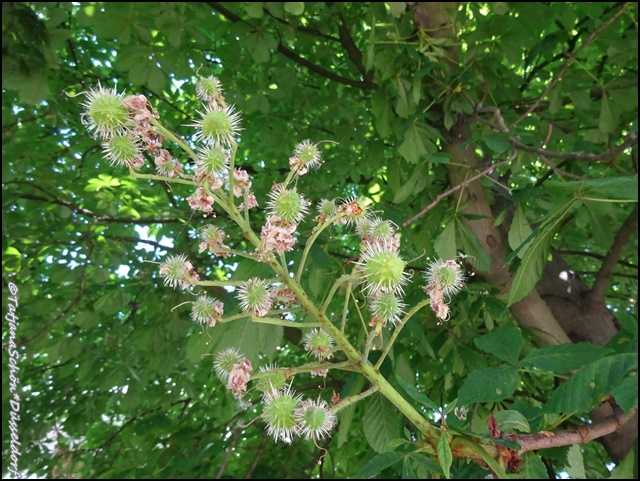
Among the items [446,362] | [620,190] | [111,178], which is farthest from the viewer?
[111,178]

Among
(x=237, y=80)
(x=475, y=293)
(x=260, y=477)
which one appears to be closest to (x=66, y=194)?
(x=237, y=80)

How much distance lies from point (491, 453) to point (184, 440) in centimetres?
229

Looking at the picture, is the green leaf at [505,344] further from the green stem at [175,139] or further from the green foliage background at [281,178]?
the green stem at [175,139]

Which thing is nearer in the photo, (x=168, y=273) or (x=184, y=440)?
(x=168, y=273)

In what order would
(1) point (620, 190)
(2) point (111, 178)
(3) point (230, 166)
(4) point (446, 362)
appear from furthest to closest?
1. (2) point (111, 178)
2. (4) point (446, 362)
3. (1) point (620, 190)
4. (3) point (230, 166)

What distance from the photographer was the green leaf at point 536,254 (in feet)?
3.66

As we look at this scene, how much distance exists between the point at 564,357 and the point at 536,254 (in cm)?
24

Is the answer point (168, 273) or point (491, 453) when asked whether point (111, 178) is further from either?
point (491, 453)

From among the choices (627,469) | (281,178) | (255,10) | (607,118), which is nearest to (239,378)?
(627,469)

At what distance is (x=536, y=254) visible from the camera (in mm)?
1205

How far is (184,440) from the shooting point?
9.27 ft

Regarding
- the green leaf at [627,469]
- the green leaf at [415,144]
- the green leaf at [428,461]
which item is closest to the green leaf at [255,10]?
the green leaf at [415,144]

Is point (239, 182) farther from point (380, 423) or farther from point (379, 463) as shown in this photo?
point (380, 423)

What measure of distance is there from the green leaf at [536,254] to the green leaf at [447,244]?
66 centimetres
